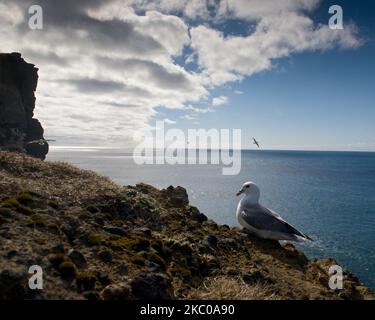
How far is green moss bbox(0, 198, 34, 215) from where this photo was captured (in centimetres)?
1062

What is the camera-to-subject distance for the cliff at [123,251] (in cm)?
816

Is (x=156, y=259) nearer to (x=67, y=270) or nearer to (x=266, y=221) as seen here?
(x=67, y=270)

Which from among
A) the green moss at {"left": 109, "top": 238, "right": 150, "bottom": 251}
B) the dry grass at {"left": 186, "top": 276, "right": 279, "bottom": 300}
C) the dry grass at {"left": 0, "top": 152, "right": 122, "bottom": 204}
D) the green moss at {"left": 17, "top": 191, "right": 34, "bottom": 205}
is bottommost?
the dry grass at {"left": 186, "top": 276, "right": 279, "bottom": 300}

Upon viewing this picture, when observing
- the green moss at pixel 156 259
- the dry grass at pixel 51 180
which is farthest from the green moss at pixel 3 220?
the green moss at pixel 156 259

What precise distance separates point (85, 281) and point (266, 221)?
9150 millimetres

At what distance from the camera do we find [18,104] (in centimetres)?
10919

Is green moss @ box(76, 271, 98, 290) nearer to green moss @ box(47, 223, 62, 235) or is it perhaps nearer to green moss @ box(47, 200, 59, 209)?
green moss @ box(47, 223, 62, 235)

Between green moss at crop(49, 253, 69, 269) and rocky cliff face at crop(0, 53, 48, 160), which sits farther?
rocky cliff face at crop(0, 53, 48, 160)

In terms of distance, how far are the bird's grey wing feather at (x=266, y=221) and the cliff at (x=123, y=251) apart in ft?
2.44

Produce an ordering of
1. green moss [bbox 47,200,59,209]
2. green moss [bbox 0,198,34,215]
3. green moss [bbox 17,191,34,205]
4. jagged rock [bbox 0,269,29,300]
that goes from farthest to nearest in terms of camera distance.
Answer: green moss [bbox 47,200,59,209] < green moss [bbox 17,191,34,205] < green moss [bbox 0,198,34,215] < jagged rock [bbox 0,269,29,300]

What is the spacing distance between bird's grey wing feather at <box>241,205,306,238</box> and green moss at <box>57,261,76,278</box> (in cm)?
907

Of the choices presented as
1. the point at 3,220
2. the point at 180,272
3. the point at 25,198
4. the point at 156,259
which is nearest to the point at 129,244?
the point at 156,259

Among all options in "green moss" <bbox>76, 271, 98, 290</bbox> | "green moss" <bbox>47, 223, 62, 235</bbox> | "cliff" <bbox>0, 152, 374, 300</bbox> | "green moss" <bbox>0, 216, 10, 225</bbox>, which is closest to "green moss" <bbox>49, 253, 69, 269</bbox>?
"cliff" <bbox>0, 152, 374, 300</bbox>
